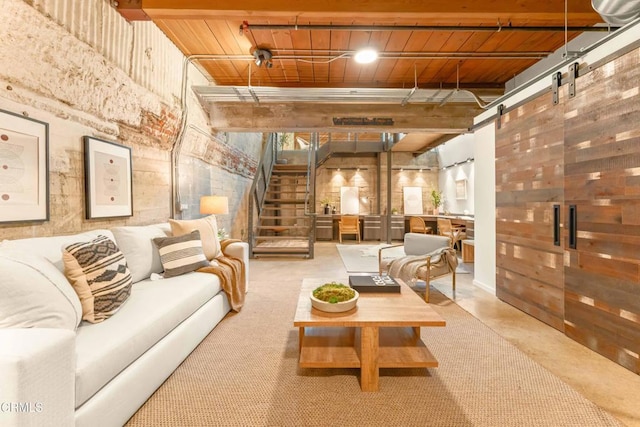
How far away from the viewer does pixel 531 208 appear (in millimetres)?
2971

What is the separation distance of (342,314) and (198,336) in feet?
3.98

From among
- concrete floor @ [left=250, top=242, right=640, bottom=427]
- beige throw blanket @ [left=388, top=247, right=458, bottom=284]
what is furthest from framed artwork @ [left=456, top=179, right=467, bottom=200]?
beige throw blanket @ [left=388, top=247, right=458, bottom=284]

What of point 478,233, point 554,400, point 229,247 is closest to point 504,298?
point 478,233

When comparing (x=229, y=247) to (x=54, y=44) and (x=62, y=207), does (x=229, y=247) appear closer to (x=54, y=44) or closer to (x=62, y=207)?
(x=62, y=207)

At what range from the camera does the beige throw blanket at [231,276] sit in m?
2.88

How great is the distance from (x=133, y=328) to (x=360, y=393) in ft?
4.36

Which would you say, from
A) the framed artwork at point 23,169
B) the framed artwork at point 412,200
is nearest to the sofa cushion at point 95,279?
the framed artwork at point 23,169

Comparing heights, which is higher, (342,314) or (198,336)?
(342,314)

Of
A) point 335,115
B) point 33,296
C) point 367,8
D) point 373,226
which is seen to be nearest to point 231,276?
point 33,296

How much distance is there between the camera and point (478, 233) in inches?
157

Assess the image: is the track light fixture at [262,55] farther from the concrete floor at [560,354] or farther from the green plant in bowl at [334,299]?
the green plant in bowl at [334,299]

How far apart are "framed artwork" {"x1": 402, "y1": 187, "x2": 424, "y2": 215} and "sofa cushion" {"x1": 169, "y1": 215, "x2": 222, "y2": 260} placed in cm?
713

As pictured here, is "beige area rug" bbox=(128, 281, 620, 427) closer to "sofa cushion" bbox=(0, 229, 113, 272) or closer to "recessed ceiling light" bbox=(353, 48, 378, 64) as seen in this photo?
"sofa cushion" bbox=(0, 229, 113, 272)

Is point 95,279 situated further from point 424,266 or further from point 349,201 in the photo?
point 349,201
